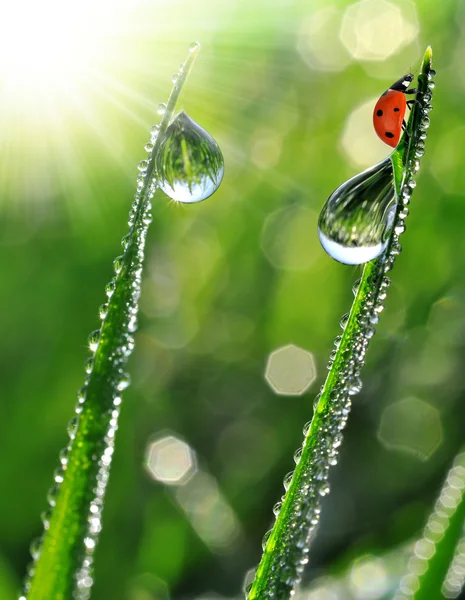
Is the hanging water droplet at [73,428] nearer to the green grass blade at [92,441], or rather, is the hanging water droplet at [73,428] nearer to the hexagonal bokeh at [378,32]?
the green grass blade at [92,441]

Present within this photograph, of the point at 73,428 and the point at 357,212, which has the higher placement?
the point at 357,212

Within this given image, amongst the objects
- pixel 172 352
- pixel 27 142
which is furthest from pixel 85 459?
pixel 27 142

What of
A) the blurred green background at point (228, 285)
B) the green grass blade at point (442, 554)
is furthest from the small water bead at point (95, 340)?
the blurred green background at point (228, 285)

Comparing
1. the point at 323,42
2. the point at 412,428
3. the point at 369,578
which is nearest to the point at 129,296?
the point at 369,578

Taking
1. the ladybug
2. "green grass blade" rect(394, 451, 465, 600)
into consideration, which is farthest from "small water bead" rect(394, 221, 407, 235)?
the ladybug

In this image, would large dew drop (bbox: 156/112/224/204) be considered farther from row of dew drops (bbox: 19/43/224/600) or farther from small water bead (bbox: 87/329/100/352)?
small water bead (bbox: 87/329/100/352)

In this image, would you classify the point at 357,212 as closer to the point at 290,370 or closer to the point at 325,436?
the point at 325,436

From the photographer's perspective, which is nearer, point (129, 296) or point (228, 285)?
point (129, 296)
